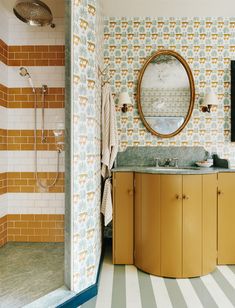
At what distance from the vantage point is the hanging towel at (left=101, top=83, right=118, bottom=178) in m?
2.57

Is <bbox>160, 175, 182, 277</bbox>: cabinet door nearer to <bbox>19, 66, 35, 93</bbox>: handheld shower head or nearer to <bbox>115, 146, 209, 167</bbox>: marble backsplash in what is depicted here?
<bbox>115, 146, 209, 167</bbox>: marble backsplash

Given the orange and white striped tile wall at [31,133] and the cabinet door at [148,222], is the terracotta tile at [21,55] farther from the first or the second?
the cabinet door at [148,222]

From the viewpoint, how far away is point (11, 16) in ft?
9.61

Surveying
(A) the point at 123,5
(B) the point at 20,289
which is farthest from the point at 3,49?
(B) the point at 20,289

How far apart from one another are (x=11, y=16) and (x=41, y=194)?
216 centimetres

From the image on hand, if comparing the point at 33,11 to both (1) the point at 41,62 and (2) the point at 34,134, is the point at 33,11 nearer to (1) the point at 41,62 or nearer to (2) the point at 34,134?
(1) the point at 41,62

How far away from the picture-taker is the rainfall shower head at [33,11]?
2.19 m

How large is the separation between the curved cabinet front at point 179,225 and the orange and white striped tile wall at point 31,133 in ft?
4.03

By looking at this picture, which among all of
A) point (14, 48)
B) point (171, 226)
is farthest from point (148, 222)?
point (14, 48)

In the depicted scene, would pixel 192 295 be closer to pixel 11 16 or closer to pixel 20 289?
pixel 20 289

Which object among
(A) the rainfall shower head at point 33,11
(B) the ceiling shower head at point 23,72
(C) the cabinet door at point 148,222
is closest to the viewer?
(A) the rainfall shower head at point 33,11

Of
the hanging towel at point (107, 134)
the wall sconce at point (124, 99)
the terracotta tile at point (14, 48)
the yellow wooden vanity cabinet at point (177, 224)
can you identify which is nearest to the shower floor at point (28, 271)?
the yellow wooden vanity cabinet at point (177, 224)

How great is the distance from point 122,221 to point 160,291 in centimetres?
73

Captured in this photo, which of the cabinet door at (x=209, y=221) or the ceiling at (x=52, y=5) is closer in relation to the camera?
the cabinet door at (x=209, y=221)
